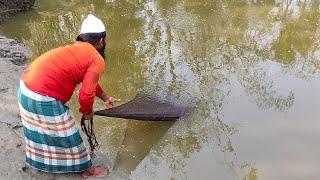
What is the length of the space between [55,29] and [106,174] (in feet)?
15.3

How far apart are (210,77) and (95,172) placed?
2.50 meters

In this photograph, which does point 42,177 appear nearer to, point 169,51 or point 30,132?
point 30,132

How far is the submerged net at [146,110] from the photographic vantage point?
15.9 ft

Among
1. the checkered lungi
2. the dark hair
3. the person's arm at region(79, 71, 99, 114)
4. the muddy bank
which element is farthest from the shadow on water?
the muddy bank

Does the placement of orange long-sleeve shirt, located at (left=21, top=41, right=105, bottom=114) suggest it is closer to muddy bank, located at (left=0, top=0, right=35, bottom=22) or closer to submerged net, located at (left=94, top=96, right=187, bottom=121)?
submerged net, located at (left=94, top=96, right=187, bottom=121)

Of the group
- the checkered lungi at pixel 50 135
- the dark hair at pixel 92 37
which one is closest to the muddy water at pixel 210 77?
the checkered lungi at pixel 50 135

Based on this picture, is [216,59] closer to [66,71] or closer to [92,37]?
[92,37]

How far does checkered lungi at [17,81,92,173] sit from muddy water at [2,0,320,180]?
0.61 metres

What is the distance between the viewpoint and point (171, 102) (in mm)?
5777

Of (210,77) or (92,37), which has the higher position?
(92,37)

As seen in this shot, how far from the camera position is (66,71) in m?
3.80

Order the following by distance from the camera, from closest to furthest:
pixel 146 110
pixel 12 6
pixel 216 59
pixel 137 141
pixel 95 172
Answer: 1. pixel 95 172
2. pixel 137 141
3. pixel 146 110
4. pixel 216 59
5. pixel 12 6

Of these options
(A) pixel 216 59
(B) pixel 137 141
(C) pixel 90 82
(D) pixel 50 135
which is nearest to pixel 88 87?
(C) pixel 90 82

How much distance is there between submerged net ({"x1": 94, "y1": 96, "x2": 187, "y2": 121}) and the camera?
4.85 meters
